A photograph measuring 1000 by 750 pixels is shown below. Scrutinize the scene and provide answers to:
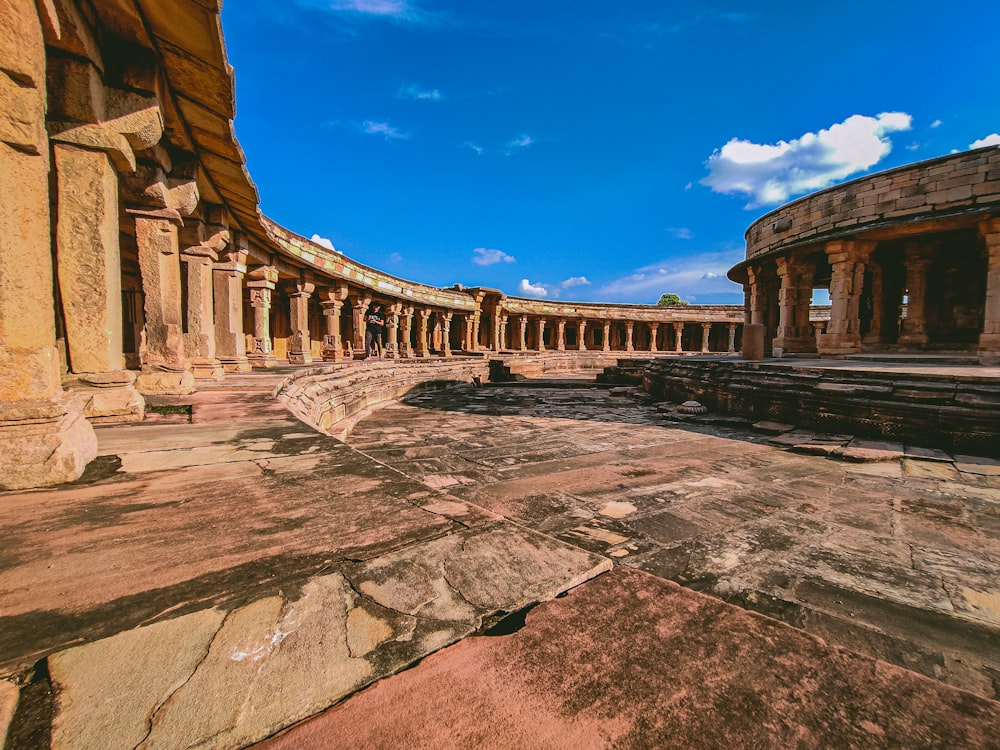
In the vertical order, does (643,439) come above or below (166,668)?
below

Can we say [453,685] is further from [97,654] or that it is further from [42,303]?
[42,303]

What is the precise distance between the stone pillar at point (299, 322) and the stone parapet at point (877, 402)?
1037cm

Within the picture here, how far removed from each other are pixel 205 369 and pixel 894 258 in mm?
17967

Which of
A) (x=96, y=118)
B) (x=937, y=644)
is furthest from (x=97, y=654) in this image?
(x=96, y=118)

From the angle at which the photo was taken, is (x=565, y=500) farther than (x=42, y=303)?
Yes

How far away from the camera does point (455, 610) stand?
1.42 meters

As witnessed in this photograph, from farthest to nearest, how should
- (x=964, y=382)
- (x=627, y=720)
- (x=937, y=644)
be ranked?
1. (x=964, y=382)
2. (x=937, y=644)
3. (x=627, y=720)

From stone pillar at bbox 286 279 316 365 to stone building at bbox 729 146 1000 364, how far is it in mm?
13312

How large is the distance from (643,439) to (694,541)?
3330 millimetres

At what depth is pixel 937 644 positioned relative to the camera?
5.33 ft

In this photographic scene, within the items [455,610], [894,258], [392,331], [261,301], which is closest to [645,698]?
[455,610]

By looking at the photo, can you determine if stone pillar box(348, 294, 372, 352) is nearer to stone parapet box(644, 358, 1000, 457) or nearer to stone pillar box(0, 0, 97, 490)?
stone parapet box(644, 358, 1000, 457)

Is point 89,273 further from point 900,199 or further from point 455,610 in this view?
point 900,199

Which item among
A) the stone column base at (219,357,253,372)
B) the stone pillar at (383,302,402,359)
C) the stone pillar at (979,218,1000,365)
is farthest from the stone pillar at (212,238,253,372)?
the stone pillar at (979,218,1000,365)
